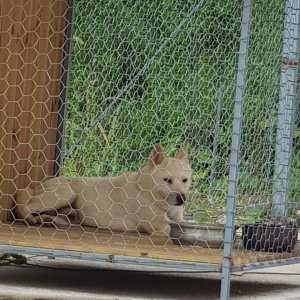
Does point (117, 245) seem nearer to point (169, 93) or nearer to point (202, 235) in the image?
point (202, 235)

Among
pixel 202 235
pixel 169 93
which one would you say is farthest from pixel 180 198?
pixel 169 93

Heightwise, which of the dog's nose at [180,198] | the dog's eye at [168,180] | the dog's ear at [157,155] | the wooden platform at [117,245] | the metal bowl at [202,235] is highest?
the dog's ear at [157,155]

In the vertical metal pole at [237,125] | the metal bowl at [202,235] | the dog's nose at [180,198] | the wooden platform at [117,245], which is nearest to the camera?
the vertical metal pole at [237,125]

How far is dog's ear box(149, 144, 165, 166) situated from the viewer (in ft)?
19.1

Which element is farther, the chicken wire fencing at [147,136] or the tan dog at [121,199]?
the tan dog at [121,199]

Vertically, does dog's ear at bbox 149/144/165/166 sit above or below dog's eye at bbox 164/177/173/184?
above

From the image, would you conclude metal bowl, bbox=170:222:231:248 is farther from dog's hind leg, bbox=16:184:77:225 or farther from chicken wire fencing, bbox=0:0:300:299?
dog's hind leg, bbox=16:184:77:225

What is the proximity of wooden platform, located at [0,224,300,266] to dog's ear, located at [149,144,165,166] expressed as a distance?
0.40 meters

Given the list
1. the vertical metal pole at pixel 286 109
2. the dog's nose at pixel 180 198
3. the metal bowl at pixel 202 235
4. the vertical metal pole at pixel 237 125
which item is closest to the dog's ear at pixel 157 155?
the dog's nose at pixel 180 198

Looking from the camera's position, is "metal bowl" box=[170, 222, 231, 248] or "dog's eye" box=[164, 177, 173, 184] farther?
"dog's eye" box=[164, 177, 173, 184]

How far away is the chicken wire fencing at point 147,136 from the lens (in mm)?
5383

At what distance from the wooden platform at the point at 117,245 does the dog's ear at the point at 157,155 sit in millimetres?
401

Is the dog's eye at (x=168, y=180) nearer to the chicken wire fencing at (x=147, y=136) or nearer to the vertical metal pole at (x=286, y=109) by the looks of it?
the chicken wire fencing at (x=147, y=136)

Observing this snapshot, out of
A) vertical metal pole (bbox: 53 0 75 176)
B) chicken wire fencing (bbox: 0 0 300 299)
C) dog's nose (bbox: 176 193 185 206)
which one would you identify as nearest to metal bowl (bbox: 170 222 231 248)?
chicken wire fencing (bbox: 0 0 300 299)
